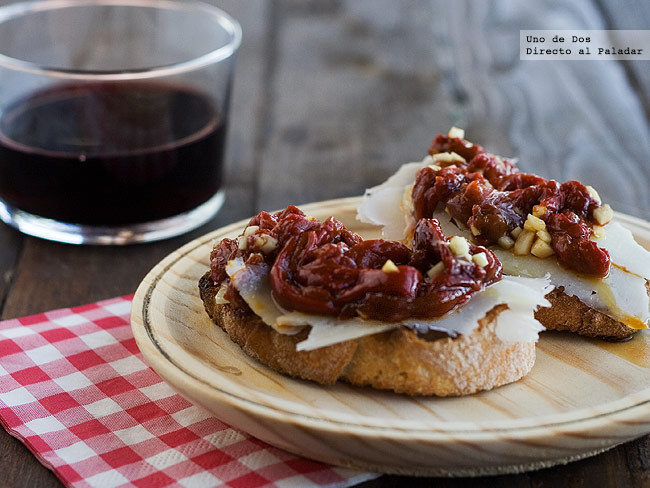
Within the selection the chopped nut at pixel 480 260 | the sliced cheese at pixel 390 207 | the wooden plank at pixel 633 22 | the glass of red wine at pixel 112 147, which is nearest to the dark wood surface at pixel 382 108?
the wooden plank at pixel 633 22

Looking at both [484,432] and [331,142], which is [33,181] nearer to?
[331,142]

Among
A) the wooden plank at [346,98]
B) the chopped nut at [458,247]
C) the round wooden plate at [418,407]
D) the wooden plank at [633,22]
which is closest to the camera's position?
the round wooden plate at [418,407]

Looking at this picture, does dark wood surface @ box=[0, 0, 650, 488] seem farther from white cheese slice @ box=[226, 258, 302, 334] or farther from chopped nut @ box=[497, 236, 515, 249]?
chopped nut @ box=[497, 236, 515, 249]

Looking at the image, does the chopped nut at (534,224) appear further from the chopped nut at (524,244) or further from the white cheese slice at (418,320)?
the white cheese slice at (418,320)

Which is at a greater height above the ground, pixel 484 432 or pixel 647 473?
pixel 484 432

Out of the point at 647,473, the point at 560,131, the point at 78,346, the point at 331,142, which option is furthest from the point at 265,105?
the point at 647,473

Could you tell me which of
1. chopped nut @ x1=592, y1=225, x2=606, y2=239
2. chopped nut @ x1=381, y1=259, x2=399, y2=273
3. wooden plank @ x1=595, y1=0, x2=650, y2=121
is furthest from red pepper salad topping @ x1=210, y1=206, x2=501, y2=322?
wooden plank @ x1=595, y1=0, x2=650, y2=121
